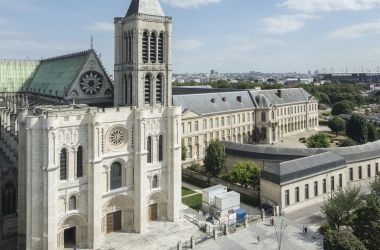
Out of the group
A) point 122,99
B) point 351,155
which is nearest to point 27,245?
point 122,99

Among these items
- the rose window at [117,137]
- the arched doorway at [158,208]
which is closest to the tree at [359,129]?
the arched doorway at [158,208]

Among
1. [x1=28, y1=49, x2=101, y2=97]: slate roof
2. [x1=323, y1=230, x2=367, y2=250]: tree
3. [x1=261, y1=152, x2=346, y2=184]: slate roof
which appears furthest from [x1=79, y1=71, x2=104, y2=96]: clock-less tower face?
[x1=323, y1=230, x2=367, y2=250]: tree

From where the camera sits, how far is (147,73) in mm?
38250

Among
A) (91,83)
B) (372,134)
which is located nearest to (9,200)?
(91,83)

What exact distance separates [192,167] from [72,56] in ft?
83.2

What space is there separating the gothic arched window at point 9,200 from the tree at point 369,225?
32.3 metres

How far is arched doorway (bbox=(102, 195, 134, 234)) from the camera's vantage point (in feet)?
119

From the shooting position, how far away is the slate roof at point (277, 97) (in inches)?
3251

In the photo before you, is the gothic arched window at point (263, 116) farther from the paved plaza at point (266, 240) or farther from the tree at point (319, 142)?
the paved plaza at point (266, 240)

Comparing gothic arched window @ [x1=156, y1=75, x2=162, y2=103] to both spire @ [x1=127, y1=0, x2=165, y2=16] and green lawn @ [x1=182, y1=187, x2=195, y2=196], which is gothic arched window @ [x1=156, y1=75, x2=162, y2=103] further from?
green lawn @ [x1=182, y1=187, x2=195, y2=196]

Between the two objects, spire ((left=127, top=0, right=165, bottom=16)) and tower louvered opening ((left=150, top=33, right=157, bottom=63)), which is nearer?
spire ((left=127, top=0, right=165, bottom=16))

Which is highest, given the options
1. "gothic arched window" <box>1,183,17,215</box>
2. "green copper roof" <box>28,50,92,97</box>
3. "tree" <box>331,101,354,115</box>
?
"green copper roof" <box>28,50,92,97</box>

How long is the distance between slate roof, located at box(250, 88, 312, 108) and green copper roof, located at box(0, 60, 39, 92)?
155 feet

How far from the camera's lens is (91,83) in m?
40.3
